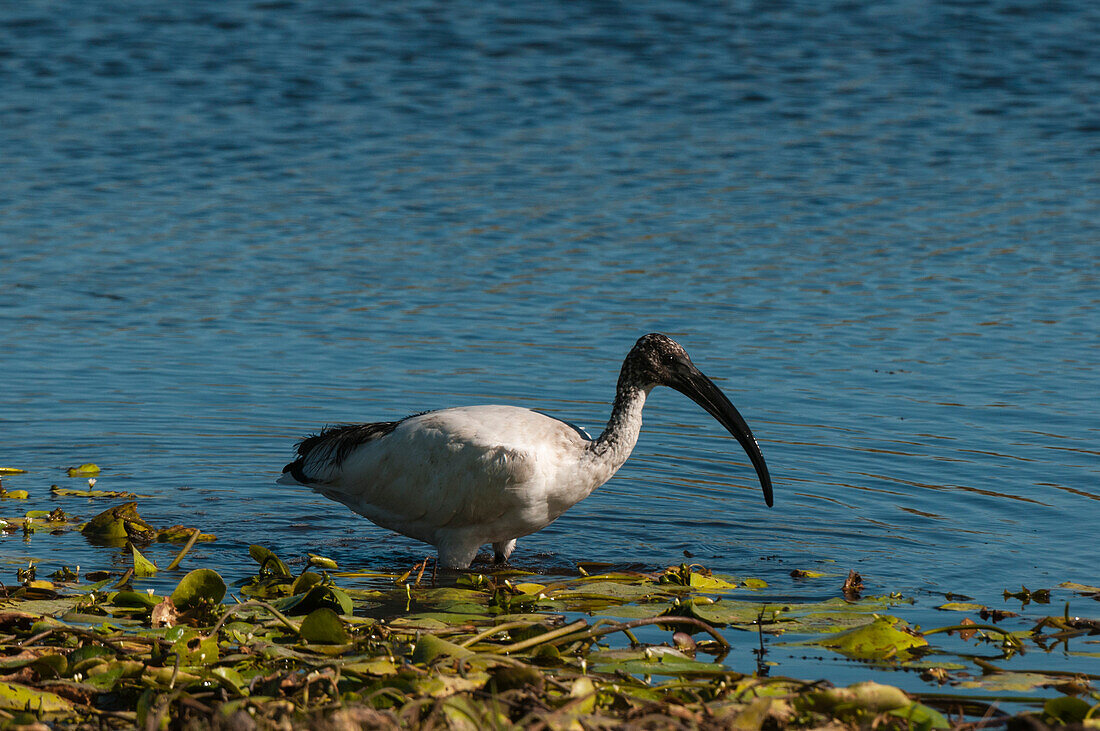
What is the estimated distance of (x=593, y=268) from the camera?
539 inches

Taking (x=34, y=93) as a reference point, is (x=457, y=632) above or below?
below

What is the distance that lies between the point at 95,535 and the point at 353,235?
7.19 metres

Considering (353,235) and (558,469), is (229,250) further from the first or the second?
(558,469)

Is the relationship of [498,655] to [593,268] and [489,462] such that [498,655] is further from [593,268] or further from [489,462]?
[593,268]

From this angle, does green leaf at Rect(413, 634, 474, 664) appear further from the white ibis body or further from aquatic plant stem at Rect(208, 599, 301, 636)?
the white ibis body

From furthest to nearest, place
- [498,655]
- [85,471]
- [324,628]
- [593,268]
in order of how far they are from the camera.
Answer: [593,268] < [85,471] < [324,628] < [498,655]

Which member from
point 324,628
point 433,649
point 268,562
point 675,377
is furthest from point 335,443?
point 433,649

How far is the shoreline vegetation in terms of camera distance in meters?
4.87

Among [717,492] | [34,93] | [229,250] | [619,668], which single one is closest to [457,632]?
[619,668]

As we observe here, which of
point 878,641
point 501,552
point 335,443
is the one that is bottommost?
point 501,552

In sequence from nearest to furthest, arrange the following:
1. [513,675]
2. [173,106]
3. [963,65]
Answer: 1. [513,675]
2. [173,106]
3. [963,65]

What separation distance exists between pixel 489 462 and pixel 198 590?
5.42 feet

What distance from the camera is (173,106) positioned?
813 inches

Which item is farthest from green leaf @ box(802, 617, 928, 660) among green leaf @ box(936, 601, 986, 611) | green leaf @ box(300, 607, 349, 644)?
green leaf @ box(300, 607, 349, 644)
